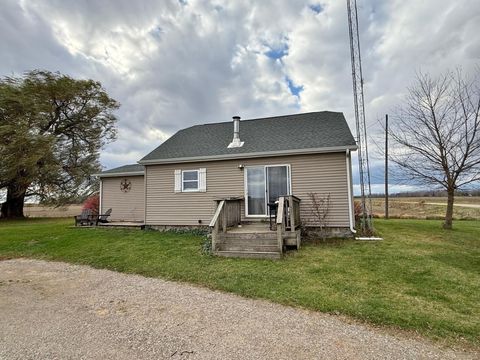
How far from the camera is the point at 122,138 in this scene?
80.4 feet

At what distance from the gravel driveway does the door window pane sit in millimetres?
4969

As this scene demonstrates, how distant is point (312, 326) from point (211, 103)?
15.5 m

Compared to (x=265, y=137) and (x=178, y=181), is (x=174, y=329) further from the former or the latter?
(x=265, y=137)

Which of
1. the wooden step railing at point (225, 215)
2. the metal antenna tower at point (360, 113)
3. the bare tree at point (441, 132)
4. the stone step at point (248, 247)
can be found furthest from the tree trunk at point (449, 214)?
the stone step at point (248, 247)

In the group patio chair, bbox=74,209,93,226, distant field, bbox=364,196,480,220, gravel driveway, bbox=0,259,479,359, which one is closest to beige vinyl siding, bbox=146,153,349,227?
patio chair, bbox=74,209,93,226

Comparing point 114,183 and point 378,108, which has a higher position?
point 378,108

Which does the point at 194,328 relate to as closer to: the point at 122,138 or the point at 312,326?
the point at 312,326

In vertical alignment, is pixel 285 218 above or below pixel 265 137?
below

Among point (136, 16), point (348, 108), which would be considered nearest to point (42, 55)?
point (136, 16)

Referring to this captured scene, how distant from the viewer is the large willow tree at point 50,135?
17.9m

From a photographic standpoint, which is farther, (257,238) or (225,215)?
(225,215)

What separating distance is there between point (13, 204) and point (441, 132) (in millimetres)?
27510

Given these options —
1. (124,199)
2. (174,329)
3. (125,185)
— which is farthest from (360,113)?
(124,199)

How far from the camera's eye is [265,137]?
10680 mm
